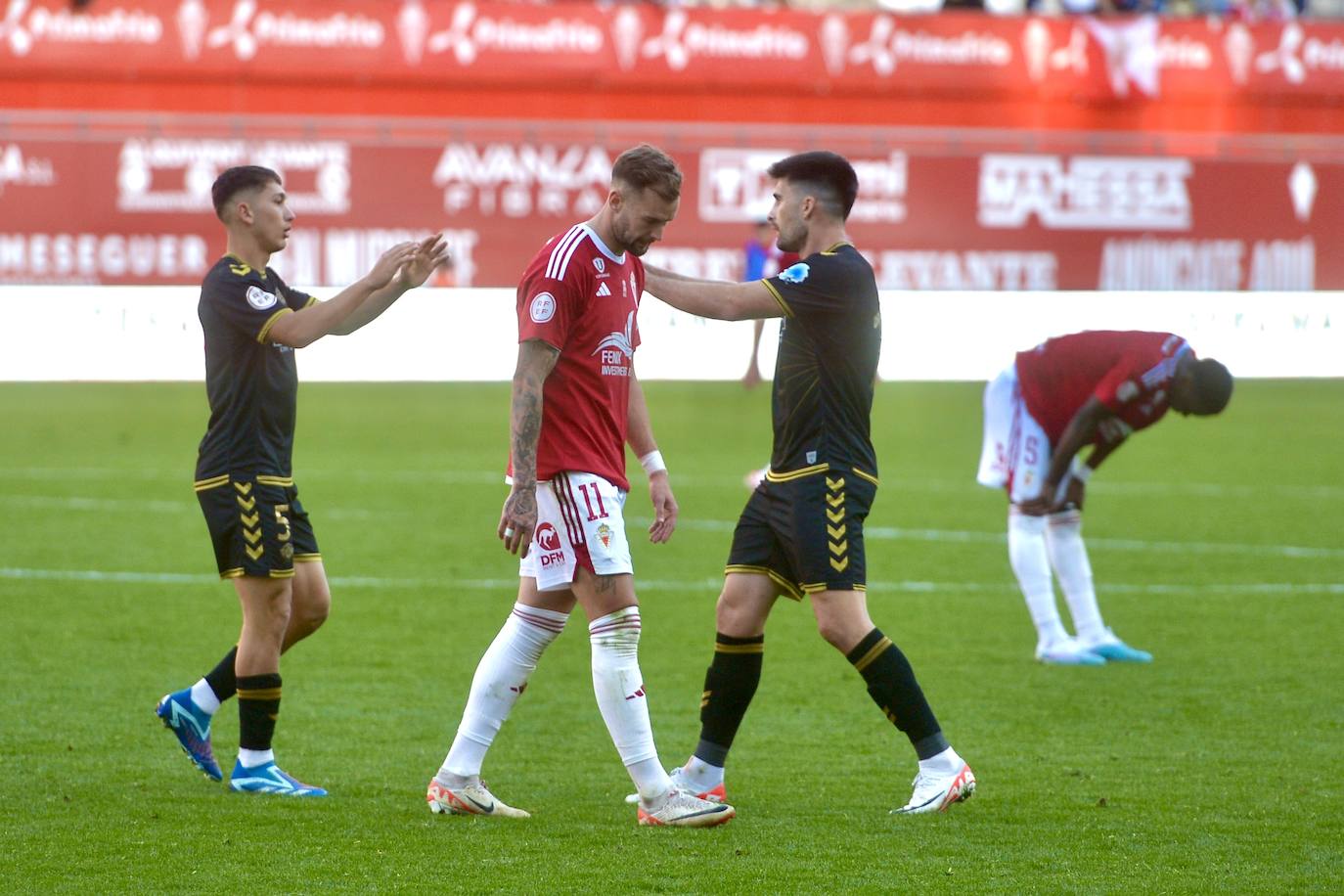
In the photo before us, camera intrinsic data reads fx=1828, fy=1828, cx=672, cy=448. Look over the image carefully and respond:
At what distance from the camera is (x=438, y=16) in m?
28.3

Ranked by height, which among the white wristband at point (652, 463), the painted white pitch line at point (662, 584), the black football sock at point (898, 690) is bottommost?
the painted white pitch line at point (662, 584)

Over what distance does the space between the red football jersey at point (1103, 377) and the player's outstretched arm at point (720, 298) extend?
10.8ft

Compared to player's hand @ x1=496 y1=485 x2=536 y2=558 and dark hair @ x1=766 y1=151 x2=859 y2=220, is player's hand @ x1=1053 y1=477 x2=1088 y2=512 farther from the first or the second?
player's hand @ x1=496 y1=485 x2=536 y2=558

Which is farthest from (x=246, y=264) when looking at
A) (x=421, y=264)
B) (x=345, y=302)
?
(x=421, y=264)

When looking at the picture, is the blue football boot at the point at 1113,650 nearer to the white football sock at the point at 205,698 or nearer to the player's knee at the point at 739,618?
the player's knee at the point at 739,618

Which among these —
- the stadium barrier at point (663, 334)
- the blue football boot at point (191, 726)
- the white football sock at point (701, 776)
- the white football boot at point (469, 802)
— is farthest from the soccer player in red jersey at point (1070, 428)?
the stadium barrier at point (663, 334)

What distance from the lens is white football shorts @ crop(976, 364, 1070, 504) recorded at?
8945mm

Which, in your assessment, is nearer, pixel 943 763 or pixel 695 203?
pixel 943 763

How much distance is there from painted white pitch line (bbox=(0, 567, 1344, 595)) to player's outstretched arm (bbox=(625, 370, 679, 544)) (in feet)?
14.5

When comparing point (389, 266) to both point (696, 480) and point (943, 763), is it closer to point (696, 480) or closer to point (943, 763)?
point (943, 763)

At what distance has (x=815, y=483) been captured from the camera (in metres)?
5.83

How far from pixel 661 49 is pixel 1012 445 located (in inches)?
825

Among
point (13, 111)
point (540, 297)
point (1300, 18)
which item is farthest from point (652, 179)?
point (1300, 18)

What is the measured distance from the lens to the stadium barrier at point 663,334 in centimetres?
2075
